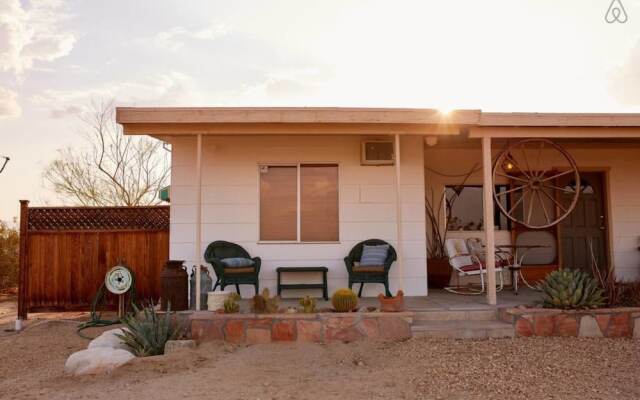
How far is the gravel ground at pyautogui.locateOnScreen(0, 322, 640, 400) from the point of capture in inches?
171

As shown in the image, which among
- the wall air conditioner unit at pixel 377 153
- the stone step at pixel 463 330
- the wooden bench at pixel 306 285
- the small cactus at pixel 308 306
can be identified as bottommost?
the stone step at pixel 463 330

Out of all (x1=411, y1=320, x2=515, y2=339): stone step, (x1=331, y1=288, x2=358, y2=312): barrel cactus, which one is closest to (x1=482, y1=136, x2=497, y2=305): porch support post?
(x1=411, y1=320, x2=515, y2=339): stone step

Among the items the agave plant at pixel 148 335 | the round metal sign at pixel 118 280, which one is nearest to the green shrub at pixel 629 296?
the agave plant at pixel 148 335

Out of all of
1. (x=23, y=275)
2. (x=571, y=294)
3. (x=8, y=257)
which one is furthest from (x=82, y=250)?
(x=571, y=294)

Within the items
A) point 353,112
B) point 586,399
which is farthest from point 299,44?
point 586,399

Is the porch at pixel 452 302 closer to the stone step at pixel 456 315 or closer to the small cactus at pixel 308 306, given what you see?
the stone step at pixel 456 315

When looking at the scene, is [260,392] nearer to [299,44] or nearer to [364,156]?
[364,156]

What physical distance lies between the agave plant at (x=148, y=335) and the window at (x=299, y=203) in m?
2.24

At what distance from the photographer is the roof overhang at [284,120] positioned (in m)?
6.28

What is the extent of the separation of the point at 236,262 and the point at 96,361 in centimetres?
225

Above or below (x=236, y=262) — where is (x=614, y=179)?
above

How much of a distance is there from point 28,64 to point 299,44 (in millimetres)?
6272

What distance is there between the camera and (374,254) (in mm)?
7289

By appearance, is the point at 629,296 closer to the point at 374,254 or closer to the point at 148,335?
the point at 374,254
